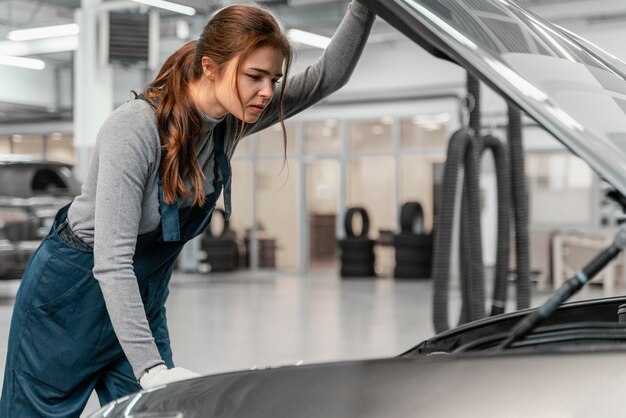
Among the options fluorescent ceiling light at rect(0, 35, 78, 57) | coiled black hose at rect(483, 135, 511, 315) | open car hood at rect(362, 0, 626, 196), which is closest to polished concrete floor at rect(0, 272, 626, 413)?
coiled black hose at rect(483, 135, 511, 315)

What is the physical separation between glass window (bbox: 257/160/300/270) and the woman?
1427 centimetres

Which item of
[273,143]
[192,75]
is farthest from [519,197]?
[273,143]

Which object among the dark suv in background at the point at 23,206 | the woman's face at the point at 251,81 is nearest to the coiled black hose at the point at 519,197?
the woman's face at the point at 251,81

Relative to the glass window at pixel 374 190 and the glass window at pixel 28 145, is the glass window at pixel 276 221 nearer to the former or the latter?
the glass window at pixel 374 190

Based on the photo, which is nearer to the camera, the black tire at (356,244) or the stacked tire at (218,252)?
the black tire at (356,244)

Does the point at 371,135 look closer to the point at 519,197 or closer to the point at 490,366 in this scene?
the point at 519,197

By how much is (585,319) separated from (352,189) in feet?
45.6

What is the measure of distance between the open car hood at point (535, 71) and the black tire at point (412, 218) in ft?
41.3

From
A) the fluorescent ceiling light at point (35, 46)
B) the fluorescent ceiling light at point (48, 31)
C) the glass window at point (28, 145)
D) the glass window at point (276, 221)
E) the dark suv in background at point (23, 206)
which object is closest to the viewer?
the dark suv in background at point (23, 206)

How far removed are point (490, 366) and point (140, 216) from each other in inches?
32.0

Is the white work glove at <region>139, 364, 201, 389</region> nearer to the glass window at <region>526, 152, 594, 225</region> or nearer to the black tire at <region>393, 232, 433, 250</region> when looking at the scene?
the black tire at <region>393, 232, 433, 250</region>

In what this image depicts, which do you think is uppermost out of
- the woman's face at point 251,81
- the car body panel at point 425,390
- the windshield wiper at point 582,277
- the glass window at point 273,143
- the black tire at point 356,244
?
the glass window at point 273,143

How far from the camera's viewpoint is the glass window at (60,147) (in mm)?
19547

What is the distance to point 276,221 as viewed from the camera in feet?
54.2
